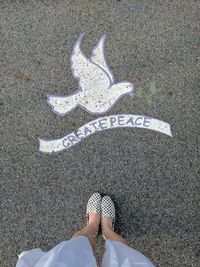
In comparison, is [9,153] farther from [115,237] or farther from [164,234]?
[164,234]

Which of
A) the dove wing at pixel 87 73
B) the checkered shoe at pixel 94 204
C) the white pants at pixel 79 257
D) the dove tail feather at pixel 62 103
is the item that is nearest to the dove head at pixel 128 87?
the dove wing at pixel 87 73

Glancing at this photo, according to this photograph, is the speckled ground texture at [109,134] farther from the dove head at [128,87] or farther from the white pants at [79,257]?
the white pants at [79,257]

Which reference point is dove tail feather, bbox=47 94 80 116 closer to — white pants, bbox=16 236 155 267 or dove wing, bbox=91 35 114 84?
dove wing, bbox=91 35 114 84

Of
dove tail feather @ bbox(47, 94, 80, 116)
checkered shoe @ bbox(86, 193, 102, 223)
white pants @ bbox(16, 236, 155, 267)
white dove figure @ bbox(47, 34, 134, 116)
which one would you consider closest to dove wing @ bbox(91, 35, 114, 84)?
white dove figure @ bbox(47, 34, 134, 116)

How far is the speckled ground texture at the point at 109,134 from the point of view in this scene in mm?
3322

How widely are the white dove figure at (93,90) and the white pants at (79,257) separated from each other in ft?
3.48

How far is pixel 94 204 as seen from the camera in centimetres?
332

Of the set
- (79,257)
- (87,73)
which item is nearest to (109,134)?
(87,73)

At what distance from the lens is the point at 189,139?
11.0ft

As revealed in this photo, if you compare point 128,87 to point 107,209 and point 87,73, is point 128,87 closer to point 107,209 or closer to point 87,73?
point 87,73

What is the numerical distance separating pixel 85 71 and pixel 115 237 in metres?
1.24

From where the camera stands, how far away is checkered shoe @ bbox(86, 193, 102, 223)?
332 cm

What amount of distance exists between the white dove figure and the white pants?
3.48 feet

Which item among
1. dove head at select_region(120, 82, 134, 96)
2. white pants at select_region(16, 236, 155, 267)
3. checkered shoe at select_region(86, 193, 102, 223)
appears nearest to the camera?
white pants at select_region(16, 236, 155, 267)
